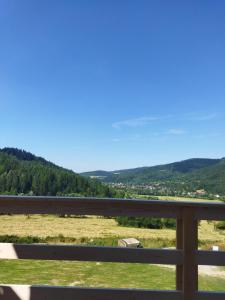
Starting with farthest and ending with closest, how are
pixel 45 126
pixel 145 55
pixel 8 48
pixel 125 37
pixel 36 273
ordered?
pixel 45 126, pixel 145 55, pixel 125 37, pixel 8 48, pixel 36 273

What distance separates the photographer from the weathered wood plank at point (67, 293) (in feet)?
5.94

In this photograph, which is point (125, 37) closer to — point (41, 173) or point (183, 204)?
point (41, 173)

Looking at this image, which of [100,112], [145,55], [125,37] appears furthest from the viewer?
[100,112]

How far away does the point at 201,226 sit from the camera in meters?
1.84

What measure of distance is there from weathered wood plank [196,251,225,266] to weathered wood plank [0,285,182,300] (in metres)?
0.20

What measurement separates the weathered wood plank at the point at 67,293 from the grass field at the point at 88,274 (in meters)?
0.67

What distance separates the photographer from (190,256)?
5.93 feet

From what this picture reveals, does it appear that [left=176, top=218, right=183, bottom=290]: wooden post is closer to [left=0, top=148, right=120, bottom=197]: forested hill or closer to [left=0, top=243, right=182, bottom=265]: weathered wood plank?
[left=0, top=243, right=182, bottom=265]: weathered wood plank

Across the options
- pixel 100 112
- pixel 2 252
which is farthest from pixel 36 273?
pixel 100 112

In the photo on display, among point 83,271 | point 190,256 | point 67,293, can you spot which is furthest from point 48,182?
point 190,256

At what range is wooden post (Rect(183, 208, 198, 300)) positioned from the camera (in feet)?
5.93

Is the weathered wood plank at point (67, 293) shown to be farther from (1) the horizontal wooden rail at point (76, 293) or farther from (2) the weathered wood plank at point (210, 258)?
(2) the weathered wood plank at point (210, 258)

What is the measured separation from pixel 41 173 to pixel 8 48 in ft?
17.2

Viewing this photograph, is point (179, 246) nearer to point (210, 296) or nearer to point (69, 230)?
point (210, 296)
